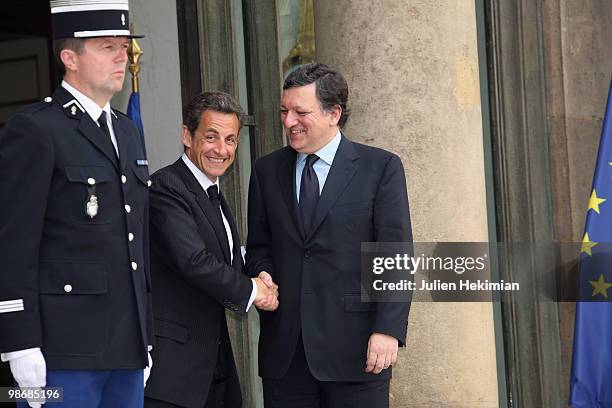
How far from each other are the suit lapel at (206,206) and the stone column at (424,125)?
1.64 m

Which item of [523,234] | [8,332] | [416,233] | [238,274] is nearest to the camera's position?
[8,332]

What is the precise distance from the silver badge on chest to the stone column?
2443 millimetres

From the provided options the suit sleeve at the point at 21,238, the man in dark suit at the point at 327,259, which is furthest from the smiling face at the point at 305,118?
the suit sleeve at the point at 21,238

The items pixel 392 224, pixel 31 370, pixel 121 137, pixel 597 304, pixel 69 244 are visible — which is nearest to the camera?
pixel 31 370

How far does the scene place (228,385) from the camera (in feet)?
14.8

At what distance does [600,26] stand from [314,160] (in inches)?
168

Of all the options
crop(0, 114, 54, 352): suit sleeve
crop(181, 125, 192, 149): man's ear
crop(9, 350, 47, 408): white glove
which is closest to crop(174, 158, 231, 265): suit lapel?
crop(181, 125, 192, 149): man's ear

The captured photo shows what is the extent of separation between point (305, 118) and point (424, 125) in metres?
1.60

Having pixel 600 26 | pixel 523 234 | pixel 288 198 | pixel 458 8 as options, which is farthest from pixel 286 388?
pixel 600 26

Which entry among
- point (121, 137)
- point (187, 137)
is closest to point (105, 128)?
point (121, 137)

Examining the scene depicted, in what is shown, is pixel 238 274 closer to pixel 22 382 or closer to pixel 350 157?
pixel 350 157

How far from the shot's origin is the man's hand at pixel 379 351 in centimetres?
427

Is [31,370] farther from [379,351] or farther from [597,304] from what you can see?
[597,304]

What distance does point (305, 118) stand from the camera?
4.47 metres
